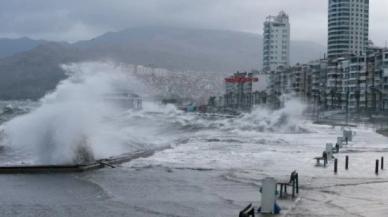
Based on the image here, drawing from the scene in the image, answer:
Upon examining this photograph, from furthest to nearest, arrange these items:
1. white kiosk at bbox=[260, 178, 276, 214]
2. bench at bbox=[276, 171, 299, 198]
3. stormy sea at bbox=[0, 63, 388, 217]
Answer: bench at bbox=[276, 171, 299, 198] < stormy sea at bbox=[0, 63, 388, 217] < white kiosk at bbox=[260, 178, 276, 214]

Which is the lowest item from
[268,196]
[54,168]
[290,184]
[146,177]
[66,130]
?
[146,177]

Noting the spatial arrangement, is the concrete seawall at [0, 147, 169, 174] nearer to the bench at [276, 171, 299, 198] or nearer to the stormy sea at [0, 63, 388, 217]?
the stormy sea at [0, 63, 388, 217]

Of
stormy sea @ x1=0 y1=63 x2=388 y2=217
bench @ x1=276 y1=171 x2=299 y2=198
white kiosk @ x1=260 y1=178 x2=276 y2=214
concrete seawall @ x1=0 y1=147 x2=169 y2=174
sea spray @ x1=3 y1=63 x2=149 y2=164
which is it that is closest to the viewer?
white kiosk @ x1=260 y1=178 x2=276 y2=214

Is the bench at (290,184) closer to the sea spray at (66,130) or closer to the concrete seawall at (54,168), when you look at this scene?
the concrete seawall at (54,168)

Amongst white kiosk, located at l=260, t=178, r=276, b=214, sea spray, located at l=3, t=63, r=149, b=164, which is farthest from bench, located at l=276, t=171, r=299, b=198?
sea spray, located at l=3, t=63, r=149, b=164

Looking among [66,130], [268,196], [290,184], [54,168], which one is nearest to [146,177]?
[54,168]

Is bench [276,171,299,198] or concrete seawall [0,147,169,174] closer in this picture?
bench [276,171,299,198]

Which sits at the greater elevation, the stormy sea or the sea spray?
the sea spray

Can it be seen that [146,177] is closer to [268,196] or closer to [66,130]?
[268,196]

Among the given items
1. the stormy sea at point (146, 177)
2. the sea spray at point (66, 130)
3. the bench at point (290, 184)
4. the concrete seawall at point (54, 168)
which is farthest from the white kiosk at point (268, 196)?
the sea spray at point (66, 130)

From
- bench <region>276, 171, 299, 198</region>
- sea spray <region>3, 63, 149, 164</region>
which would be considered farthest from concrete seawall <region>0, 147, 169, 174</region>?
bench <region>276, 171, 299, 198</region>

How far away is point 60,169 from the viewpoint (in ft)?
87.1

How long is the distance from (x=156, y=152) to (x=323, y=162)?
423 inches

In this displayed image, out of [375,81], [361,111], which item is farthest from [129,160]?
[375,81]
